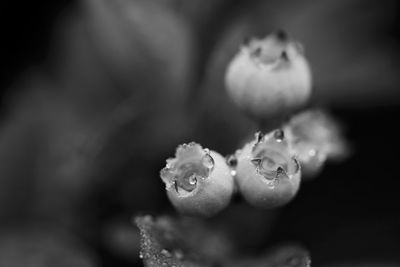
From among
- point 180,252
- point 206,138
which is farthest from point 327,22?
point 180,252

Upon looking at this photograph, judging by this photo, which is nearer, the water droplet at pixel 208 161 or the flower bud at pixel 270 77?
the water droplet at pixel 208 161

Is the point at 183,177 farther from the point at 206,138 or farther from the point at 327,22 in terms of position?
the point at 327,22

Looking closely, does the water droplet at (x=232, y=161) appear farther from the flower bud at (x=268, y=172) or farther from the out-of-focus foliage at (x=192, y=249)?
the out-of-focus foliage at (x=192, y=249)

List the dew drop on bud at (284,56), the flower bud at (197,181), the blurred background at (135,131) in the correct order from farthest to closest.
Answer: the blurred background at (135,131) → the dew drop on bud at (284,56) → the flower bud at (197,181)

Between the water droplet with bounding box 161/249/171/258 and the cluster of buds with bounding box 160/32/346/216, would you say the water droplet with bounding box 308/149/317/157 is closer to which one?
the cluster of buds with bounding box 160/32/346/216

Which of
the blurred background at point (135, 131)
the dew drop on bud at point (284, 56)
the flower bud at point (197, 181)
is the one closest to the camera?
the flower bud at point (197, 181)

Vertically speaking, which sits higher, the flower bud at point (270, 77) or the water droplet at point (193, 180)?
the flower bud at point (270, 77)

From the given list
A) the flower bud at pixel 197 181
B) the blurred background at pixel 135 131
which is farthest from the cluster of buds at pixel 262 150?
the blurred background at pixel 135 131

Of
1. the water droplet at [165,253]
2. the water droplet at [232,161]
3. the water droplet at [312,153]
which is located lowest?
the water droplet at [165,253]

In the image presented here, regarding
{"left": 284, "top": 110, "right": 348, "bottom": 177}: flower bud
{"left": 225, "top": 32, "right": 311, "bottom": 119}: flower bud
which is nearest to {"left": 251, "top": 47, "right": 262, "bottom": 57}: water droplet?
{"left": 225, "top": 32, "right": 311, "bottom": 119}: flower bud
